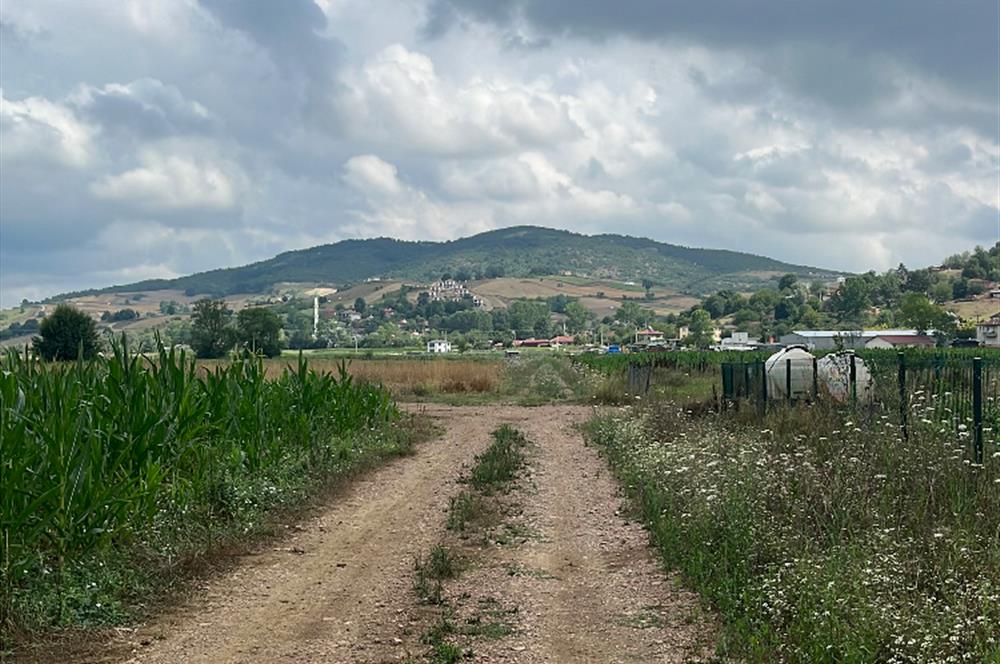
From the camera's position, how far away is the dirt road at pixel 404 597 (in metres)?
7.11

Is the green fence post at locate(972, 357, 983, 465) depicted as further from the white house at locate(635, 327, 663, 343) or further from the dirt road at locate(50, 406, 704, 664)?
the white house at locate(635, 327, 663, 343)

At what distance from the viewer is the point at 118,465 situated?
32.9ft

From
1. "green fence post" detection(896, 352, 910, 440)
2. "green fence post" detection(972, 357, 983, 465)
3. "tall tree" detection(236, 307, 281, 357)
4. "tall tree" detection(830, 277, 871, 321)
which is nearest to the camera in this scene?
"green fence post" detection(972, 357, 983, 465)

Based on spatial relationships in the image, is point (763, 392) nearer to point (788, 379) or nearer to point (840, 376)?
point (788, 379)

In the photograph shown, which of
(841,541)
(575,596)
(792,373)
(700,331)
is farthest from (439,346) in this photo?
(841,541)

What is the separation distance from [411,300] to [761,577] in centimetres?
17240

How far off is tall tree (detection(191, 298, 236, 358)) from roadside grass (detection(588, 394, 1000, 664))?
26638 millimetres

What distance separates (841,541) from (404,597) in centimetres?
371

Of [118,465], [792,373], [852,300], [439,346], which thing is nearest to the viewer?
[118,465]

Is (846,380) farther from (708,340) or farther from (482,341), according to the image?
(482,341)

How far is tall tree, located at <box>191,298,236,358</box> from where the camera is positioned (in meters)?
41.2

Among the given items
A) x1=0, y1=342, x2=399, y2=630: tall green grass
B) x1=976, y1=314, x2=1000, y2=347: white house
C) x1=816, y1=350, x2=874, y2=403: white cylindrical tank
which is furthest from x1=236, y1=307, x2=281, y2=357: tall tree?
x1=976, y1=314, x2=1000, y2=347: white house

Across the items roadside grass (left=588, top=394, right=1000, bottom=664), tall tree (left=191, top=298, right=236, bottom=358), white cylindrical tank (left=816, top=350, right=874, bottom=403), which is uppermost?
tall tree (left=191, top=298, right=236, bottom=358)

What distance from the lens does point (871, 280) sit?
6531 inches
